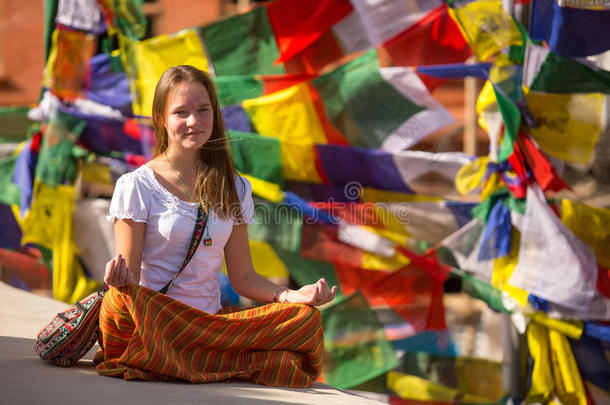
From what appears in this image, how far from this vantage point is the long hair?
226cm

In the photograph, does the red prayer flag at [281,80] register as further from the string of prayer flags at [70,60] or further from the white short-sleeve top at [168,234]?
the white short-sleeve top at [168,234]

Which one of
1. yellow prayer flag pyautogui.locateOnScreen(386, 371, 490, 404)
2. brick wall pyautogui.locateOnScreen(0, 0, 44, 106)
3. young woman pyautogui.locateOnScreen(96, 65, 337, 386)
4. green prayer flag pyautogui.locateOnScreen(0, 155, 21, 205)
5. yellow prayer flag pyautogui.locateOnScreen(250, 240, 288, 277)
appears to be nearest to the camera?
young woman pyautogui.locateOnScreen(96, 65, 337, 386)

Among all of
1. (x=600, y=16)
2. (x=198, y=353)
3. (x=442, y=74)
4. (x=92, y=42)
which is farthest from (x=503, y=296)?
(x=92, y=42)

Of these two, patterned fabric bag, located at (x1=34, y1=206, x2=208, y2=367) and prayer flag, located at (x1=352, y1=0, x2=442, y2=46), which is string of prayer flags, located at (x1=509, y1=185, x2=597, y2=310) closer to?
prayer flag, located at (x1=352, y1=0, x2=442, y2=46)

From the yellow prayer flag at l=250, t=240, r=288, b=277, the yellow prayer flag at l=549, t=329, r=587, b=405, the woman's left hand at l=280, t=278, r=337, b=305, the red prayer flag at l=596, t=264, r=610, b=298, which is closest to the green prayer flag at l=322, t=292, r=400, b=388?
the yellow prayer flag at l=250, t=240, r=288, b=277

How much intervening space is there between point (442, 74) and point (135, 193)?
1.61m

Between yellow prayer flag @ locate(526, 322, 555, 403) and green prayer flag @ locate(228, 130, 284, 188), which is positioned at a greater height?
green prayer flag @ locate(228, 130, 284, 188)

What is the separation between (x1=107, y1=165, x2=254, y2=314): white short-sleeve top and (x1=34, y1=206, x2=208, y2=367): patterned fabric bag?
20 mm

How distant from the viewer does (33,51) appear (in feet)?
23.2

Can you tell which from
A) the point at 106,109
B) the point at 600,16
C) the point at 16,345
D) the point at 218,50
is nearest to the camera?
the point at 16,345

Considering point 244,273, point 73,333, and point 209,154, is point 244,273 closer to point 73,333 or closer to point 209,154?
point 209,154

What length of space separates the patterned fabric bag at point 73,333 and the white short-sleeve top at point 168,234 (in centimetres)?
15

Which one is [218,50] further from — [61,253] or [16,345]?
[16,345]

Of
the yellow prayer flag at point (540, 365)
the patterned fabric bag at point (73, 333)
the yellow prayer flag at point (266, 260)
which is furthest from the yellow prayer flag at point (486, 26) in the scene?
the patterned fabric bag at point (73, 333)
